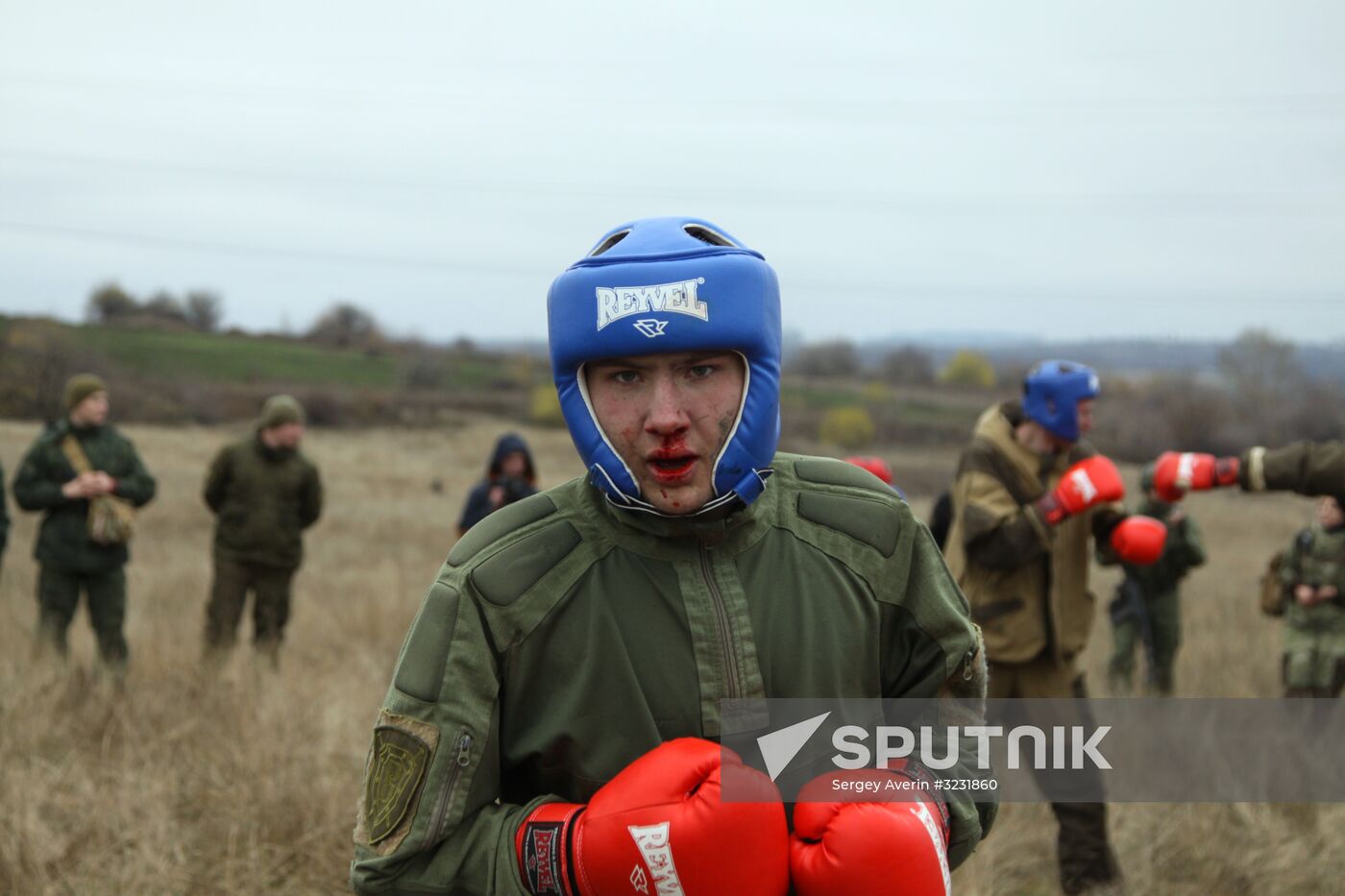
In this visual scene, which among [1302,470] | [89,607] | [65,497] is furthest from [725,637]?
[89,607]

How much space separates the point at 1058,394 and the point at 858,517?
10.2 feet

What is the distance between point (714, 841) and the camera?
5.90 feet

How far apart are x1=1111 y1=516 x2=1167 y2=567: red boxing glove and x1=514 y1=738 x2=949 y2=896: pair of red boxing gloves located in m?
3.81

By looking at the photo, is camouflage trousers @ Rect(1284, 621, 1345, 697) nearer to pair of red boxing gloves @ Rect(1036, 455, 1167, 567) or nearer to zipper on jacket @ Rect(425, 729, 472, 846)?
pair of red boxing gloves @ Rect(1036, 455, 1167, 567)

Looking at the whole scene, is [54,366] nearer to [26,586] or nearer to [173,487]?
[173,487]

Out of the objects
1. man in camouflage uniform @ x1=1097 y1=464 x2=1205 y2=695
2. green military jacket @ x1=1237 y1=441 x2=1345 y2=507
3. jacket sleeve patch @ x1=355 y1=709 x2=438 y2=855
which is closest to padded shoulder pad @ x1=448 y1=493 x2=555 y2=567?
jacket sleeve patch @ x1=355 y1=709 x2=438 y2=855

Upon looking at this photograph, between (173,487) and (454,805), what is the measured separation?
802 inches

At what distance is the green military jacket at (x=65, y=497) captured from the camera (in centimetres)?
743

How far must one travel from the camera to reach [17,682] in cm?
662

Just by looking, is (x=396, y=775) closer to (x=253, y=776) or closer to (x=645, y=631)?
(x=645, y=631)

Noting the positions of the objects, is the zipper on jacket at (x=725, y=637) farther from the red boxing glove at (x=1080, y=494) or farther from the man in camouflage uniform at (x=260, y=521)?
the man in camouflage uniform at (x=260, y=521)

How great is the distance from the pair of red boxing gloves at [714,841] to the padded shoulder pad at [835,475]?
0.61m

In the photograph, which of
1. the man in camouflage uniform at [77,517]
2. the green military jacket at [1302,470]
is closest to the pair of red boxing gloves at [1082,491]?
the green military jacket at [1302,470]

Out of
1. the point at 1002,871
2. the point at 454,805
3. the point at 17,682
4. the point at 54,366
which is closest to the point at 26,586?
the point at 17,682
